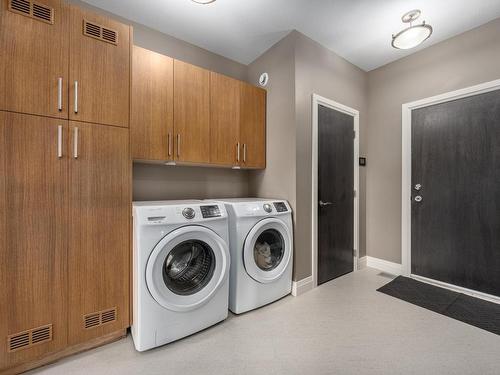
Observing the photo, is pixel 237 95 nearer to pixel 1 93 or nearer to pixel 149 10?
pixel 149 10

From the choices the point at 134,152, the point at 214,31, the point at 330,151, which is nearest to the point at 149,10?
the point at 214,31

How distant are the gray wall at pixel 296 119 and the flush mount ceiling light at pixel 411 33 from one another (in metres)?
0.68

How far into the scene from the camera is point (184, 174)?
2428 mm

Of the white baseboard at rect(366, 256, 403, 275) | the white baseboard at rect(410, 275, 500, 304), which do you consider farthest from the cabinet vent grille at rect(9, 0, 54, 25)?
the white baseboard at rect(410, 275, 500, 304)

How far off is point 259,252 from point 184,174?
1.12m

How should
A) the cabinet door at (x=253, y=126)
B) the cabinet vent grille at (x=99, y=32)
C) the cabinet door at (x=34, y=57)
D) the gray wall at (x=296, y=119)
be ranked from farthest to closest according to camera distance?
the cabinet door at (x=253, y=126) < the gray wall at (x=296, y=119) < the cabinet vent grille at (x=99, y=32) < the cabinet door at (x=34, y=57)

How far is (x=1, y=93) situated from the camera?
4.00 feet

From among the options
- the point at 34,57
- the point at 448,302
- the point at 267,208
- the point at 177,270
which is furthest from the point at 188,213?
the point at 448,302

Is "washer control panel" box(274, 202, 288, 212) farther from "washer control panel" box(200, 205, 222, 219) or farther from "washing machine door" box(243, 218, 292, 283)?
"washer control panel" box(200, 205, 222, 219)

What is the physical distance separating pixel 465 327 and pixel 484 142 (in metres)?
1.64

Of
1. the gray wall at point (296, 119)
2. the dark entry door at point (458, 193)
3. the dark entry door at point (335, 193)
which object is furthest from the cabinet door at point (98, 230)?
the dark entry door at point (458, 193)

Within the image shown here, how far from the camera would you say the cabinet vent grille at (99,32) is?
1448 millimetres

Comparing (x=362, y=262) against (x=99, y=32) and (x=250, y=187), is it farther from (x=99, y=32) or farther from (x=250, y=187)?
(x=99, y=32)

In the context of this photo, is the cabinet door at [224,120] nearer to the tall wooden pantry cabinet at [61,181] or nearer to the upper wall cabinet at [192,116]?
the upper wall cabinet at [192,116]
